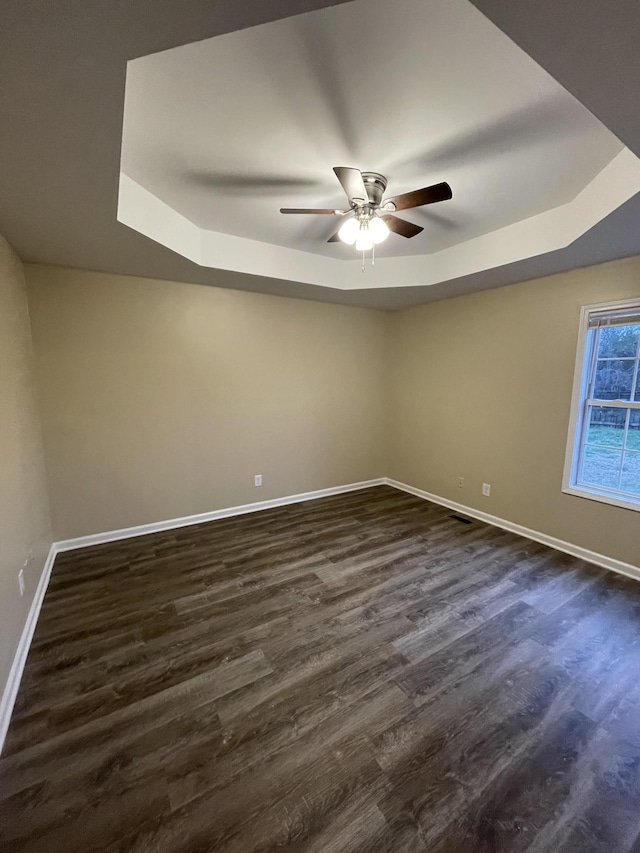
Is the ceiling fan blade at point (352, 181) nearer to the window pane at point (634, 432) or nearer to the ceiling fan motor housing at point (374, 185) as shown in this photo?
the ceiling fan motor housing at point (374, 185)

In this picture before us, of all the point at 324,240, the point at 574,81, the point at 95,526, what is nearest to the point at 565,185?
the point at 574,81

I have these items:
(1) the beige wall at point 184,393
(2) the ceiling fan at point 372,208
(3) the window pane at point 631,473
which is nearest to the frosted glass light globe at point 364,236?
(2) the ceiling fan at point 372,208

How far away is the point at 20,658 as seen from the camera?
1.78m

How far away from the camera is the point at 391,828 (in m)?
1.15

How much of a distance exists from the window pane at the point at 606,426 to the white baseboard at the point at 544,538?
3.07 ft

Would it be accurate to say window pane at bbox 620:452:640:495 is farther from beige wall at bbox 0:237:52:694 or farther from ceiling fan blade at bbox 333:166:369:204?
beige wall at bbox 0:237:52:694

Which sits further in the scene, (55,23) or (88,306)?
(88,306)

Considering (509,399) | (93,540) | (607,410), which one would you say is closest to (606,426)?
(607,410)

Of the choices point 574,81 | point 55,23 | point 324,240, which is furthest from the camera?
point 324,240

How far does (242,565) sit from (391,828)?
6.12 feet

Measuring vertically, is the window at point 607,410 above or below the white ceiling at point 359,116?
below

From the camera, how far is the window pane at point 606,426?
9.07ft

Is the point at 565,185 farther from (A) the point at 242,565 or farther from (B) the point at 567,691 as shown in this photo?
A: (A) the point at 242,565

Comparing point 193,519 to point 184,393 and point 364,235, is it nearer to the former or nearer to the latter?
point 184,393
